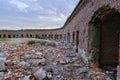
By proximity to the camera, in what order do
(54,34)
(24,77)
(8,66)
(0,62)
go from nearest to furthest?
(24,77) → (0,62) → (8,66) → (54,34)

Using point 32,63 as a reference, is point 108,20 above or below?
above

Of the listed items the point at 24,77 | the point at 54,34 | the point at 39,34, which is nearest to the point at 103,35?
the point at 24,77

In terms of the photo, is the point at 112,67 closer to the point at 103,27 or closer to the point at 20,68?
the point at 103,27

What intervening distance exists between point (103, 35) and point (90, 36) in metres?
0.73

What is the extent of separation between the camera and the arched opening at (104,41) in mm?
9383

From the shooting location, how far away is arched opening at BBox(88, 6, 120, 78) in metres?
9.38

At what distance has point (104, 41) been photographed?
31.8 ft

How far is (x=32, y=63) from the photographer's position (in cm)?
930

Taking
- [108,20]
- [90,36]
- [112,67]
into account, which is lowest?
[112,67]

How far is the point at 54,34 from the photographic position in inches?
1598

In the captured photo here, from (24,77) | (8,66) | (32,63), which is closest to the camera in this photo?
(24,77)

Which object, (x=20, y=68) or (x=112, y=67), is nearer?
(x=20, y=68)

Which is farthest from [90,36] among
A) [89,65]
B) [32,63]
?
[32,63]

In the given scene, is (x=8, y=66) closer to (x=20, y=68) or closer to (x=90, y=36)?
(x=20, y=68)
